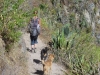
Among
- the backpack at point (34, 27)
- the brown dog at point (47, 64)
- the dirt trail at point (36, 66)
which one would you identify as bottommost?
the dirt trail at point (36, 66)

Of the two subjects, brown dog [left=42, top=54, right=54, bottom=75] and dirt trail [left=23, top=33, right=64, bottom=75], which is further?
dirt trail [left=23, top=33, right=64, bottom=75]

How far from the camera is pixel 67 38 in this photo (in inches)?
563

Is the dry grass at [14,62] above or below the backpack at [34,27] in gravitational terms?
below

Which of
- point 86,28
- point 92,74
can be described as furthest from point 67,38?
point 86,28

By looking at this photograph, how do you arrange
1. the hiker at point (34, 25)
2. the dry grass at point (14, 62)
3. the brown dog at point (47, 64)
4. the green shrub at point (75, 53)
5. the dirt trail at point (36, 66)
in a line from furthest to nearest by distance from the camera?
1. the hiker at point (34, 25)
2. the green shrub at point (75, 53)
3. the dirt trail at point (36, 66)
4. the brown dog at point (47, 64)
5. the dry grass at point (14, 62)

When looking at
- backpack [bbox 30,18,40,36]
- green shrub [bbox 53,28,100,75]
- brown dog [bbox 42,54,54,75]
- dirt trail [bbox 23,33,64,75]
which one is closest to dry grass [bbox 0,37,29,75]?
dirt trail [bbox 23,33,64,75]

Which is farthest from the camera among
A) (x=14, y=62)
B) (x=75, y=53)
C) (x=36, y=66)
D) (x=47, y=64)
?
(x=75, y=53)

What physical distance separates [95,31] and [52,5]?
6513 millimetres

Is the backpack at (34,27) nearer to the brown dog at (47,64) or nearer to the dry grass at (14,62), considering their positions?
the dry grass at (14,62)

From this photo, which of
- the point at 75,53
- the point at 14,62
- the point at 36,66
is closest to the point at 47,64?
the point at 14,62

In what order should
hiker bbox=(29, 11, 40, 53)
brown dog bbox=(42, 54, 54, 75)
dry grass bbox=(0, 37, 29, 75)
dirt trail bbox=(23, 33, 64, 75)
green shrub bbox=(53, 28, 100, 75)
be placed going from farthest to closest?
1. hiker bbox=(29, 11, 40, 53)
2. green shrub bbox=(53, 28, 100, 75)
3. dirt trail bbox=(23, 33, 64, 75)
4. brown dog bbox=(42, 54, 54, 75)
5. dry grass bbox=(0, 37, 29, 75)

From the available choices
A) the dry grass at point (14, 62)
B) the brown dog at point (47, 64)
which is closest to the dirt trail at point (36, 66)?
the dry grass at point (14, 62)

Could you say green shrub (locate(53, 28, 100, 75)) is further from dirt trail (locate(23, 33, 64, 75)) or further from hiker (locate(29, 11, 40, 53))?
hiker (locate(29, 11, 40, 53))

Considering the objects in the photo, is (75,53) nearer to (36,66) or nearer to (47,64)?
(36,66)
